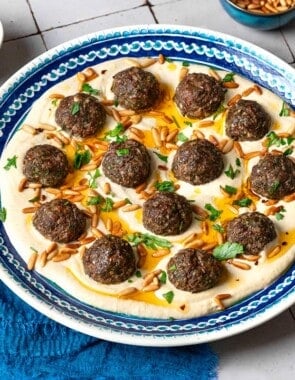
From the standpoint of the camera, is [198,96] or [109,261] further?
[198,96]

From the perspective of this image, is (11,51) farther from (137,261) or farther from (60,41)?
(137,261)

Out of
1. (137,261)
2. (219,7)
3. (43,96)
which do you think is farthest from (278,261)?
(219,7)

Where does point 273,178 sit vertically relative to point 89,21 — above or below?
below

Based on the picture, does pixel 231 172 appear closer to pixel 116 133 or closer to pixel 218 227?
pixel 218 227

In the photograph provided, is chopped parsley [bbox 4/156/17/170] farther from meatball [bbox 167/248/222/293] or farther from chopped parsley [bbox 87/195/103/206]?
meatball [bbox 167/248/222/293]

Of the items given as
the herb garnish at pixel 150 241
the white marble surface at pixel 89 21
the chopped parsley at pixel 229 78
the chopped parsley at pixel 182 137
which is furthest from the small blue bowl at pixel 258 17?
the herb garnish at pixel 150 241

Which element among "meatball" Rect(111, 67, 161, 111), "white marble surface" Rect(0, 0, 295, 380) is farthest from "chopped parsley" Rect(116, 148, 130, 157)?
"white marble surface" Rect(0, 0, 295, 380)

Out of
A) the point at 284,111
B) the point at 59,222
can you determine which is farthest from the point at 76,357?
the point at 284,111
